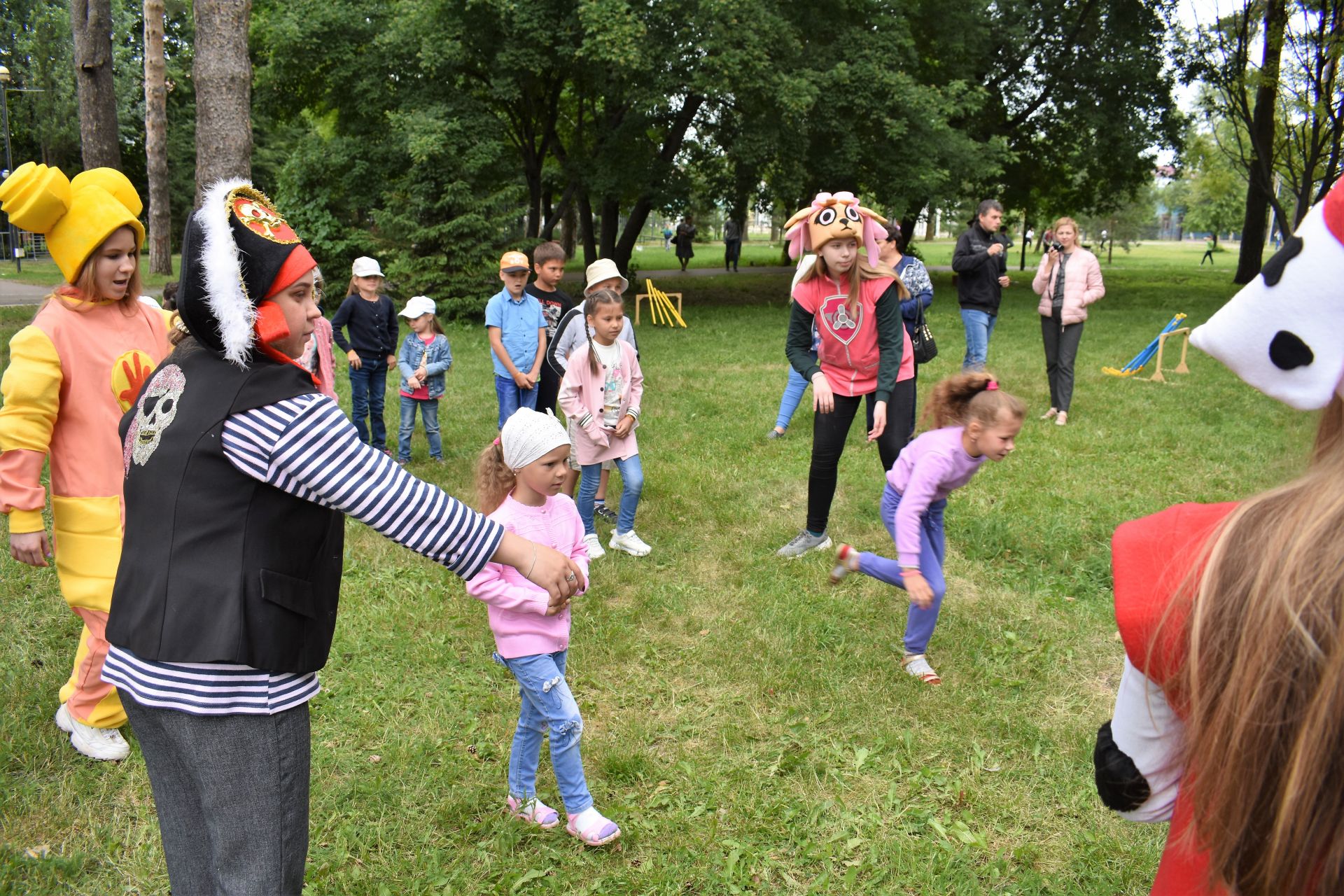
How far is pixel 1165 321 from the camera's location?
63.1ft

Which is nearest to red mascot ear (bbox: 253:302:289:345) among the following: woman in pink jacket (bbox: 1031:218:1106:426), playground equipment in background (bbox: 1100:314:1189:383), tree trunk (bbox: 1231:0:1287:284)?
woman in pink jacket (bbox: 1031:218:1106:426)

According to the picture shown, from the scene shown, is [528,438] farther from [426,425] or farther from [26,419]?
[426,425]

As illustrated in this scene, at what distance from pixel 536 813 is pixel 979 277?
322 inches

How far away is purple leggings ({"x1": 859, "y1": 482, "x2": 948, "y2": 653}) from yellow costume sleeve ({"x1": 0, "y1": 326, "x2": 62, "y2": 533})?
348 cm

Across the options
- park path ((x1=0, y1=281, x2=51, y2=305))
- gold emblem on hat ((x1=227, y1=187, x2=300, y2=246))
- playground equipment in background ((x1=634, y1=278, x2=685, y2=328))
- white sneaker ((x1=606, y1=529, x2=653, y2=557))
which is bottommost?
park path ((x1=0, y1=281, x2=51, y2=305))

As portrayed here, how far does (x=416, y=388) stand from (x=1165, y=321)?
53.9ft

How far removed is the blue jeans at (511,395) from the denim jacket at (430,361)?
2.05 feet

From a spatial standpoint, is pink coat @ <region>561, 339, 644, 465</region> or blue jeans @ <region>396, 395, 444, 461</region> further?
blue jeans @ <region>396, 395, 444, 461</region>

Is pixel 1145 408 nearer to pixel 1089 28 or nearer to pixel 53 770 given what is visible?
pixel 53 770

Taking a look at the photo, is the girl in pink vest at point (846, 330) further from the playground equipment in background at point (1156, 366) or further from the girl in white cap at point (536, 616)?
the playground equipment in background at point (1156, 366)

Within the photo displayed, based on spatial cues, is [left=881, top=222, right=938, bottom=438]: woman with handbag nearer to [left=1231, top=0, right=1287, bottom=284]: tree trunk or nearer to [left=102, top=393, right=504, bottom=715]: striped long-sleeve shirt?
[left=102, top=393, right=504, bottom=715]: striped long-sleeve shirt

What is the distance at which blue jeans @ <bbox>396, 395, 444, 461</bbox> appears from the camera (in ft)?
27.4

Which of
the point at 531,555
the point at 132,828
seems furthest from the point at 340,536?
the point at 132,828

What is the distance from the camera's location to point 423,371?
26.4 feet
